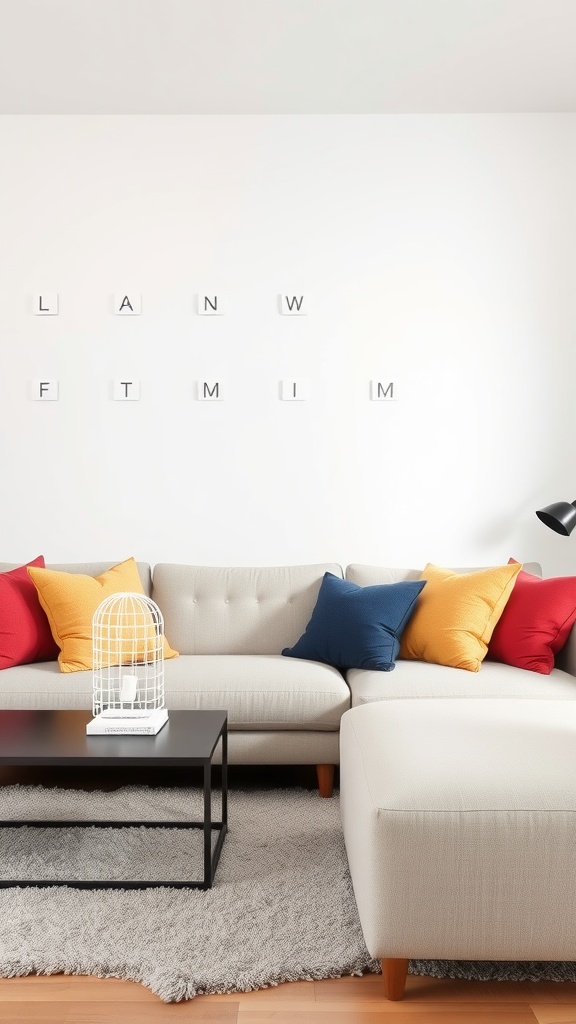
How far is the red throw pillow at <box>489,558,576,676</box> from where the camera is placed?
312 centimetres

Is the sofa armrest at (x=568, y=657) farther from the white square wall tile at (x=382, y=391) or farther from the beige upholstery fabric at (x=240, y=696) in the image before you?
the white square wall tile at (x=382, y=391)

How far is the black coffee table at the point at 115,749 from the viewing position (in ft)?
6.86

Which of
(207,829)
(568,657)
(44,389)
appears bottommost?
(207,829)

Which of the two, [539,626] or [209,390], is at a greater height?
[209,390]

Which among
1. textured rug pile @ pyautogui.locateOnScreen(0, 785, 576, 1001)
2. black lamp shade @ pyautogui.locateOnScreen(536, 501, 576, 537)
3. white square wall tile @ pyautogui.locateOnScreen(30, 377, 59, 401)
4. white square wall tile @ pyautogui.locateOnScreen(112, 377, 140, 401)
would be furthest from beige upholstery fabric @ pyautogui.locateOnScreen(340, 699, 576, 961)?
white square wall tile @ pyautogui.locateOnScreen(30, 377, 59, 401)

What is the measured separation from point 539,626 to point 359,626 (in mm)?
684

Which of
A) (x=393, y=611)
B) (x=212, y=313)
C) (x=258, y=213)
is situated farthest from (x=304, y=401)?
(x=393, y=611)

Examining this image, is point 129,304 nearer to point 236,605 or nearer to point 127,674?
point 236,605

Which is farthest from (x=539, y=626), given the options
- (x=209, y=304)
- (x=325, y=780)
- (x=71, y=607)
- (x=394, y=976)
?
(x=209, y=304)

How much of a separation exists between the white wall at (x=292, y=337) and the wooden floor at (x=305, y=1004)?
2.32 metres

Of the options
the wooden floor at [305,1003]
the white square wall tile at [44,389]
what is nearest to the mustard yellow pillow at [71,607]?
the white square wall tile at [44,389]

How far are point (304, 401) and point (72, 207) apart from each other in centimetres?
145

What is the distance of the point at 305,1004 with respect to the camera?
171 centimetres

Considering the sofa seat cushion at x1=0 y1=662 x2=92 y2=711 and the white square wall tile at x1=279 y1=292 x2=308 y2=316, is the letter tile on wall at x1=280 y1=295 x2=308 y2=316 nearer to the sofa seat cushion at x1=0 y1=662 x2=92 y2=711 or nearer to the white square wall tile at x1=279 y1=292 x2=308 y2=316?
the white square wall tile at x1=279 y1=292 x2=308 y2=316
